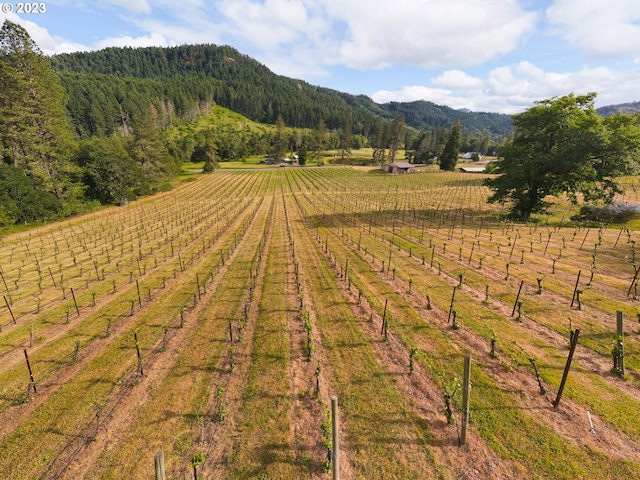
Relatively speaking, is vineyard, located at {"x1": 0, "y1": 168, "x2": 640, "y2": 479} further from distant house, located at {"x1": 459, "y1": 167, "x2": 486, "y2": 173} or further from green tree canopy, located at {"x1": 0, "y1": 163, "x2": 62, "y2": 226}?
distant house, located at {"x1": 459, "y1": 167, "x2": 486, "y2": 173}

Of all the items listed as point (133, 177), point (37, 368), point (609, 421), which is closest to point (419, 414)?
point (609, 421)

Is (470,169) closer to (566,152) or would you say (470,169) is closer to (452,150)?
(452,150)

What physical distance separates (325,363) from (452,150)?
99830 mm

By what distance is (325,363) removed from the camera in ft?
31.0

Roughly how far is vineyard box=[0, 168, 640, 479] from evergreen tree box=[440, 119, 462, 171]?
259ft

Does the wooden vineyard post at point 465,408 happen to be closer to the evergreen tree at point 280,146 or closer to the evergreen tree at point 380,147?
the evergreen tree at point 380,147

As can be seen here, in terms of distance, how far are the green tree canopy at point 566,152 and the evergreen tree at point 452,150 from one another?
67593 millimetres

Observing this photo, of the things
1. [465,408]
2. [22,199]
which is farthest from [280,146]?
[465,408]

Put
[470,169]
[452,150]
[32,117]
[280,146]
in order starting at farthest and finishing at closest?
[280,146] < [470,169] < [452,150] < [32,117]

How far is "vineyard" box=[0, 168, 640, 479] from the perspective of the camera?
21.0 feet

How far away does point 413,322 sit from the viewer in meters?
11.5

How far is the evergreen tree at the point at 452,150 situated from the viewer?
90.6m

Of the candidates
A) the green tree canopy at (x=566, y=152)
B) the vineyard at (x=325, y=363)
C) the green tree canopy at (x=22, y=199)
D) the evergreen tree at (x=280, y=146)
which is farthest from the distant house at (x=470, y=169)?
the green tree canopy at (x=22, y=199)

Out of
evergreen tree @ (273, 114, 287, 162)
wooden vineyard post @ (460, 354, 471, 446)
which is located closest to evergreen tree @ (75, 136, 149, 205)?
wooden vineyard post @ (460, 354, 471, 446)
